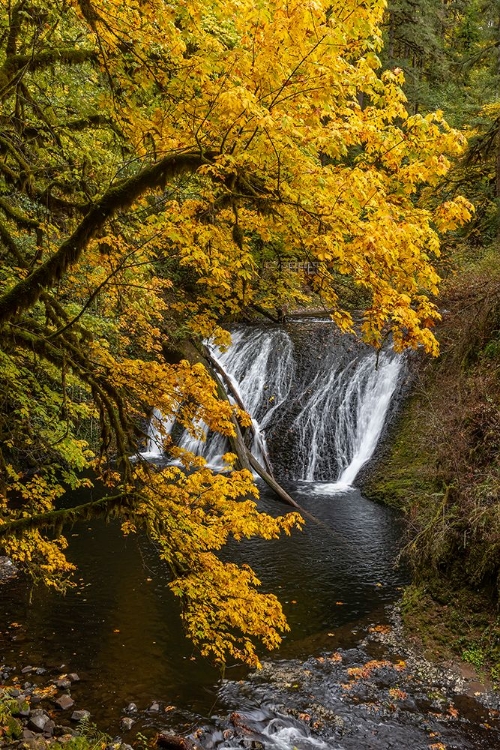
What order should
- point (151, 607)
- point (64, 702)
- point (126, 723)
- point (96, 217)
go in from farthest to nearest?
point (151, 607)
point (64, 702)
point (126, 723)
point (96, 217)

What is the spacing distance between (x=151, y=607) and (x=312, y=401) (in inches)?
341

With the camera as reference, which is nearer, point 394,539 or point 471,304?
point 394,539

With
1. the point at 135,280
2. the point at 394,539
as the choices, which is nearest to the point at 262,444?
the point at 394,539

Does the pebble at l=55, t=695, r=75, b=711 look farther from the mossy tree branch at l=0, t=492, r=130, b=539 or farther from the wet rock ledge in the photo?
the mossy tree branch at l=0, t=492, r=130, b=539

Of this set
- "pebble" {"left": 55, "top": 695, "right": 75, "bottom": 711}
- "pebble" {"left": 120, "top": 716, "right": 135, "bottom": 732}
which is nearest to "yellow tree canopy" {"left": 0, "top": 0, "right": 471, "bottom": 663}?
"pebble" {"left": 120, "top": 716, "right": 135, "bottom": 732}

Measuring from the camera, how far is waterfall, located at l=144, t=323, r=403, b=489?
1466 cm

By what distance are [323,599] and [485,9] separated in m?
20.2

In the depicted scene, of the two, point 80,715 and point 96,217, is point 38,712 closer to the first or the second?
point 80,715

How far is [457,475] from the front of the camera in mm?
9062

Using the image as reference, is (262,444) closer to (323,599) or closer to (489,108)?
(323,599)

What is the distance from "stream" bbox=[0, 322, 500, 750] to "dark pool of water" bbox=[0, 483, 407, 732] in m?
0.02

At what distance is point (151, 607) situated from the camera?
8.09 metres

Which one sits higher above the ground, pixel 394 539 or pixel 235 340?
Result: pixel 235 340

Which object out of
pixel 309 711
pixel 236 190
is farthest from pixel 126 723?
pixel 236 190
